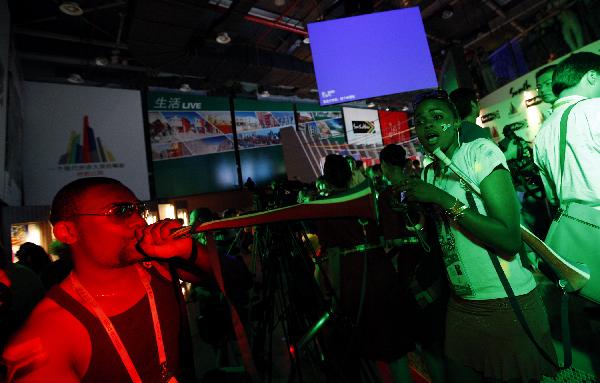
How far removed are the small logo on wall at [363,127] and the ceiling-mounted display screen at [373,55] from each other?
1302cm

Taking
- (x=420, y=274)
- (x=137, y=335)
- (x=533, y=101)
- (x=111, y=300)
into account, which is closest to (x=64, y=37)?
(x=111, y=300)

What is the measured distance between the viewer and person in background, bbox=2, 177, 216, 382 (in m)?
1.04

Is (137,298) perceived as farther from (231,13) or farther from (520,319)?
(231,13)

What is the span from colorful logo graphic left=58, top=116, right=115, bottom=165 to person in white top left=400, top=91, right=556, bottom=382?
10448mm

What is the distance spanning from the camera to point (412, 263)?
8.75 ft

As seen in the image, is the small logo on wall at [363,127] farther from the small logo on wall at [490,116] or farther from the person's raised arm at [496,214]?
the person's raised arm at [496,214]

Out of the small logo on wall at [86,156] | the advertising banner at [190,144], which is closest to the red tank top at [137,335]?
the small logo on wall at [86,156]

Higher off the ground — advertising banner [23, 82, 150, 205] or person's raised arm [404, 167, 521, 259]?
advertising banner [23, 82, 150, 205]

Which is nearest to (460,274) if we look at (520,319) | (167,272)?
(520,319)

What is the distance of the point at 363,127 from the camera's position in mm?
18156

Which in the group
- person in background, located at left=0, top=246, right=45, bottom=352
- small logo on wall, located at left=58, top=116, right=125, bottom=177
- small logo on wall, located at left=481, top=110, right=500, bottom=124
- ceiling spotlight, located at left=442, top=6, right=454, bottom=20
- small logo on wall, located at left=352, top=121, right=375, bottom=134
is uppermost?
ceiling spotlight, located at left=442, top=6, right=454, bottom=20

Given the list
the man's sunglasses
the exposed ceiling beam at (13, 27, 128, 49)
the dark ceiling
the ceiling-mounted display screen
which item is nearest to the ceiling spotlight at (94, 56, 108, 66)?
the dark ceiling

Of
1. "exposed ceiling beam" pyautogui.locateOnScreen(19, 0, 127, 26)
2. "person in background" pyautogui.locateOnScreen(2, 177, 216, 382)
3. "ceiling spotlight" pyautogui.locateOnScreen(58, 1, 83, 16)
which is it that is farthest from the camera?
"exposed ceiling beam" pyautogui.locateOnScreen(19, 0, 127, 26)

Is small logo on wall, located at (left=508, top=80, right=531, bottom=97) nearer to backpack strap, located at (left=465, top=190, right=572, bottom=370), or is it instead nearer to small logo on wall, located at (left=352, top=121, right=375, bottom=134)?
backpack strap, located at (left=465, top=190, right=572, bottom=370)
